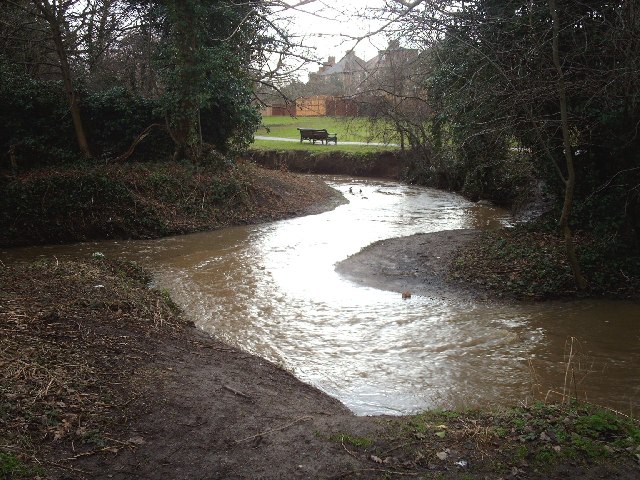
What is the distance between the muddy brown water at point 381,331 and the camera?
21.8 ft

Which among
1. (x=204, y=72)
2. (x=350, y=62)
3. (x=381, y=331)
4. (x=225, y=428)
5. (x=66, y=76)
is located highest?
(x=350, y=62)

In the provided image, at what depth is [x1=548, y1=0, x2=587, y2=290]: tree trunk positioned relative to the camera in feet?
27.8

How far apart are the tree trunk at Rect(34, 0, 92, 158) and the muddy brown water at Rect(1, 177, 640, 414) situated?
17.7 ft

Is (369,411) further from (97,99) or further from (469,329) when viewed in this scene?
(97,99)

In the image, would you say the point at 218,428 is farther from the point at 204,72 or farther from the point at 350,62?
the point at 204,72

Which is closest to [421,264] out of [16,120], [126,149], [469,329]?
[469,329]

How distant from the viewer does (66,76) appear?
18047 millimetres

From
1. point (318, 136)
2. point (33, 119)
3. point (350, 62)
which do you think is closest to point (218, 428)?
point (350, 62)

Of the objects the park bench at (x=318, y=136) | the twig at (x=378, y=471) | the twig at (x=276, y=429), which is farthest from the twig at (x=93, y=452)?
the park bench at (x=318, y=136)

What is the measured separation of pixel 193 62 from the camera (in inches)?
720

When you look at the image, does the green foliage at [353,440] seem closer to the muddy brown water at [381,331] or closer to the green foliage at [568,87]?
the muddy brown water at [381,331]

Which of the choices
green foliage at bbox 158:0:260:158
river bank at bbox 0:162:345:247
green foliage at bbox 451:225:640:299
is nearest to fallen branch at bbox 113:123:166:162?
green foliage at bbox 158:0:260:158

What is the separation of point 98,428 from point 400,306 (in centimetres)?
631

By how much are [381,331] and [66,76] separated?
47.4 ft
